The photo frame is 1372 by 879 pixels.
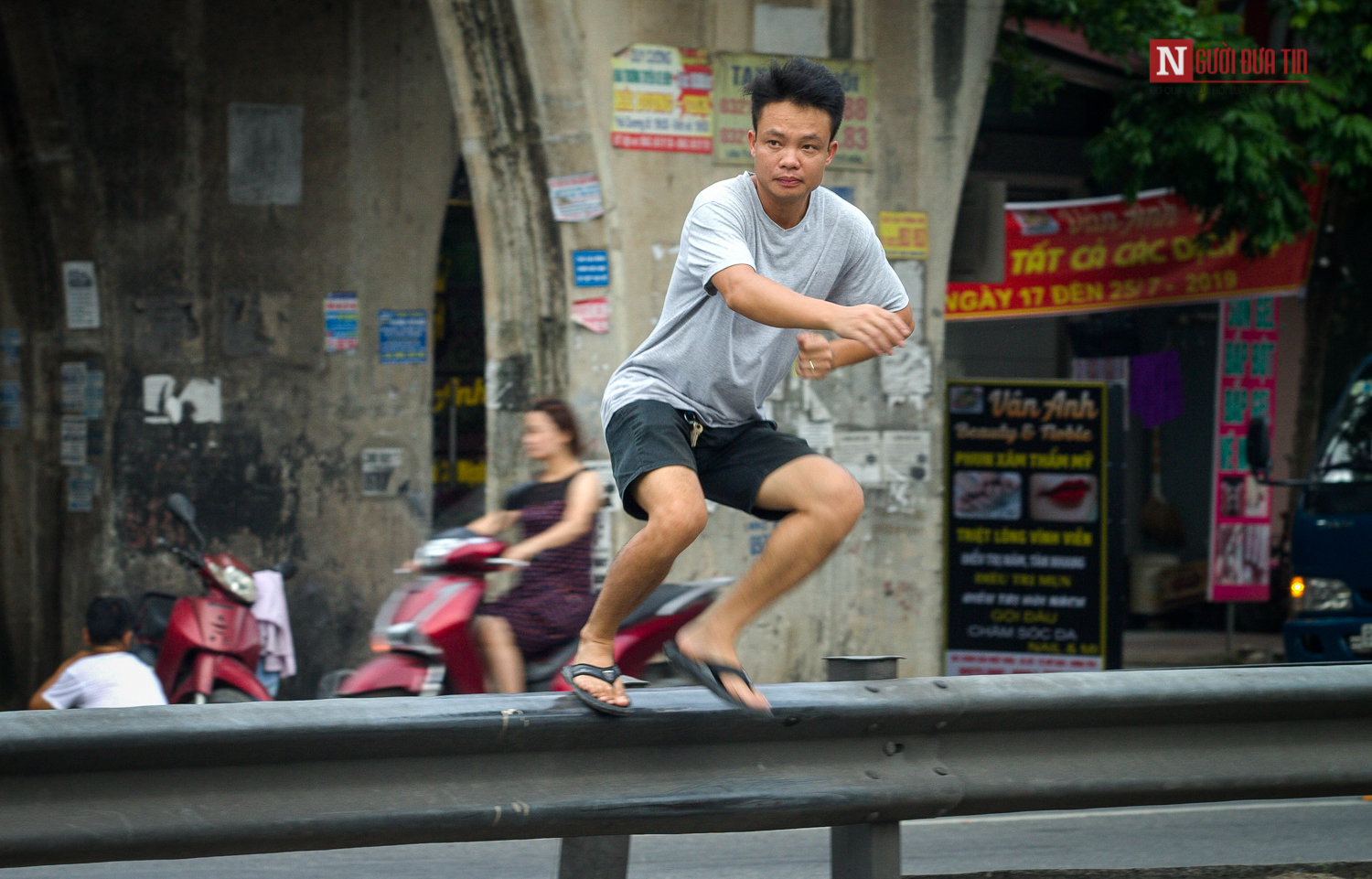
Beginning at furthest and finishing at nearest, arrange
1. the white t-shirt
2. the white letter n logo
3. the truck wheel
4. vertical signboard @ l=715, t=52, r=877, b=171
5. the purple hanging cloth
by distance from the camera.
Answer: the purple hanging cloth → the white letter n logo → vertical signboard @ l=715, t=52, r=877, b=171 → the truck wheel → the white t-shirt

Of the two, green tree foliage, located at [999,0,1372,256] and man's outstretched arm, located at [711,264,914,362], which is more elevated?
green tree foliage, located at [999,0,1372,256]

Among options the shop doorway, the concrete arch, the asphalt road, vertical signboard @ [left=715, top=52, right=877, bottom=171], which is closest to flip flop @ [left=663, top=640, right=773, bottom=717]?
the asphalt road

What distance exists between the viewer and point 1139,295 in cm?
1120

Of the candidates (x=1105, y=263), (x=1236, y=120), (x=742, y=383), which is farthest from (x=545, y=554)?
(x=1105, y=263)

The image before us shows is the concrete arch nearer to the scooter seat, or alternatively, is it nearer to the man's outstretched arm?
the scooter seat

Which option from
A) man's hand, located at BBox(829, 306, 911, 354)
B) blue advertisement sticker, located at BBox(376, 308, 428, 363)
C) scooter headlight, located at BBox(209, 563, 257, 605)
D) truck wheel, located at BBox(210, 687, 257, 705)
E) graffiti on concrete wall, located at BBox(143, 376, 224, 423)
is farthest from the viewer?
blue advertisement sticker, located at BBox(376, 308, 428, 363)

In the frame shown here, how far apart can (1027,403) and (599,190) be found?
2.97 metres

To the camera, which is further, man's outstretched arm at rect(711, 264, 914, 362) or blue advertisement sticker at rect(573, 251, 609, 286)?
blue advertisement sticker at rect(573, 251, 609, 286)

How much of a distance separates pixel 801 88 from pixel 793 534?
944 mm

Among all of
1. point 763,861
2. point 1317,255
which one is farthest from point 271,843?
point 1317,255

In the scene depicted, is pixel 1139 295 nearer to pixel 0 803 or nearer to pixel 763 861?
pixel 763 861

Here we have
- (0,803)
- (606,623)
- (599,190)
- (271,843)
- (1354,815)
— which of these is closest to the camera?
(0,803)

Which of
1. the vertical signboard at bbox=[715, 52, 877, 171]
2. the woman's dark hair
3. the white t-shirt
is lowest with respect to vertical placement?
the white t-shirt

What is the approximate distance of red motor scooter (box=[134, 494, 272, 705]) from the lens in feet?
21.5
